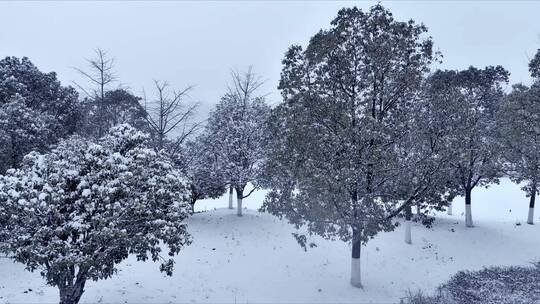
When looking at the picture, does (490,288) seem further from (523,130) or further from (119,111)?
(119,111)

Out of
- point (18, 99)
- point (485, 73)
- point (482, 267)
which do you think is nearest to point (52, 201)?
point (18, 99)

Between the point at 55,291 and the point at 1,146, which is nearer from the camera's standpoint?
the point at 55,291

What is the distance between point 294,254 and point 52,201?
45.9ft

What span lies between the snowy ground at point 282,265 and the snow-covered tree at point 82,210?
14.6ft

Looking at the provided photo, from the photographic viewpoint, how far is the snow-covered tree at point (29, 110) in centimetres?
2167

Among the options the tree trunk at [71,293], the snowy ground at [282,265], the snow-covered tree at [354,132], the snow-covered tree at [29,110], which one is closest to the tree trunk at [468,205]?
the snowy ground at [282,265]

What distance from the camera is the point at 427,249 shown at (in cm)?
2528

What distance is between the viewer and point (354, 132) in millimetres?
17156

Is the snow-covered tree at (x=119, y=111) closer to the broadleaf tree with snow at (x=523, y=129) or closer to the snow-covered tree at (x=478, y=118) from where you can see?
the snow-covered tree at (x=478, y=118)

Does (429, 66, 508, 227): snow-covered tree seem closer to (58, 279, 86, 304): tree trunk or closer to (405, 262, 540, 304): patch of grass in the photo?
(405, 262, 540, 304): patch of grass

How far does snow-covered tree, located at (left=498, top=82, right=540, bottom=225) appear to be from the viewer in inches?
1024

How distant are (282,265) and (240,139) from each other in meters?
8.68

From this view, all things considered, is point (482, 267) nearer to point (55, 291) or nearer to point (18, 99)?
point (55, 291)

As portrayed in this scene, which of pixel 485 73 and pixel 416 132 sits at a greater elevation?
pixel 485 73
